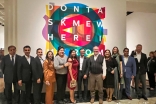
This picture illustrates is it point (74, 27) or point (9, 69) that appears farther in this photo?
point (74, 27)

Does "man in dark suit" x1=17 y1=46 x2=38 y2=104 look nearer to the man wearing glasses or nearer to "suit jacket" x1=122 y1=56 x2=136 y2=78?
the man wearing glasses

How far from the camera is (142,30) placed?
27.5 feet

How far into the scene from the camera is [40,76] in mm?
4188

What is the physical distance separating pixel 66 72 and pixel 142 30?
213 inches

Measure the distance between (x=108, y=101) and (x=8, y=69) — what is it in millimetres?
2633

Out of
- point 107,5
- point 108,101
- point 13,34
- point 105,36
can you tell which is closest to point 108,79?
point 108,101

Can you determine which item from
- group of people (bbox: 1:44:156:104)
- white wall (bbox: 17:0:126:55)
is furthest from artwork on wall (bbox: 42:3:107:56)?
group of people (bbox: 1:44:156:104)

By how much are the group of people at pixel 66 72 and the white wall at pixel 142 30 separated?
346 centimetres

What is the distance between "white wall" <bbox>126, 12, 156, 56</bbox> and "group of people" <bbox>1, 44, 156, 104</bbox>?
136 inches

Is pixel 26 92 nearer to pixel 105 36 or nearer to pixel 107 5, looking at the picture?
pixel 105 36

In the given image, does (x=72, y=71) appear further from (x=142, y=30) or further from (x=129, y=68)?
(x=142, y=30)

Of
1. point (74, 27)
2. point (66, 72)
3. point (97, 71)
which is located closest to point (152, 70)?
point (97, 71)

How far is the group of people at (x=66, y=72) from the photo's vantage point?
415 centimetres

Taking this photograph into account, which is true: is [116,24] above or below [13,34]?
above
